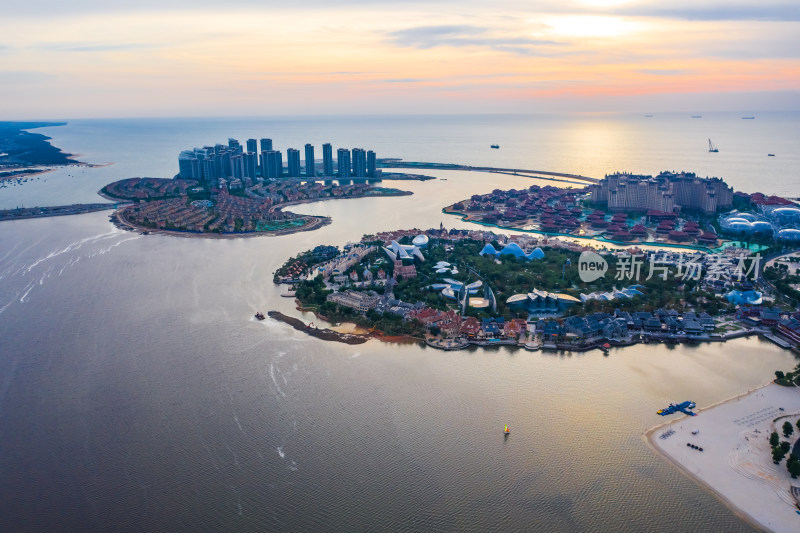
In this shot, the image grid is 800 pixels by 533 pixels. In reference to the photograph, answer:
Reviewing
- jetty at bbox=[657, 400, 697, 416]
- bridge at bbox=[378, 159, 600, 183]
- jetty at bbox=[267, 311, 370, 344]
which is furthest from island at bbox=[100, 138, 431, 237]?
jetty at bbox=[657, 400, 697, 416]

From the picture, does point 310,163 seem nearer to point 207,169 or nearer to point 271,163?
point 271,163

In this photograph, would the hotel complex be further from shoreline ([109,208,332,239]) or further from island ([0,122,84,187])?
island ([0,122,84,187])

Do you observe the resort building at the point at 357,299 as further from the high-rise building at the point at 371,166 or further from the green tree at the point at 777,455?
the high-rise building at the point at 371,166

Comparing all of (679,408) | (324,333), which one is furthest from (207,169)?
(679,408)

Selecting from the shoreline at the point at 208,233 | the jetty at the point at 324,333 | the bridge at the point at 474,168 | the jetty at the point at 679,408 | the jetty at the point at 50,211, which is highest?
the bridge at the point at 474,168

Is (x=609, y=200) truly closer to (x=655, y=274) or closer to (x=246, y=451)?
(x=655, y=274)

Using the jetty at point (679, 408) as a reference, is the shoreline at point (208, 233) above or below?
below

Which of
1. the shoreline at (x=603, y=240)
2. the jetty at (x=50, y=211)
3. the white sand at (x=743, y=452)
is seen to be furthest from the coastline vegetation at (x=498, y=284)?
the jetty at (x=50, y=211)
